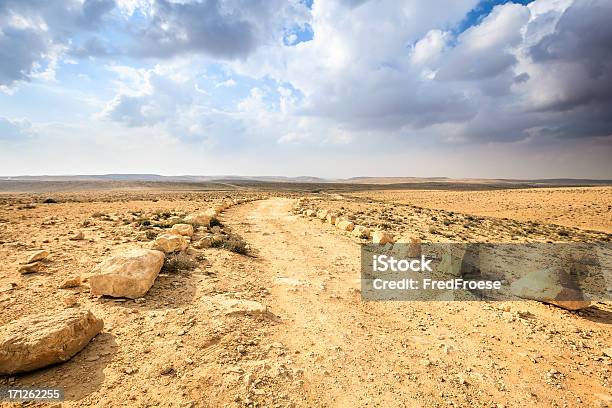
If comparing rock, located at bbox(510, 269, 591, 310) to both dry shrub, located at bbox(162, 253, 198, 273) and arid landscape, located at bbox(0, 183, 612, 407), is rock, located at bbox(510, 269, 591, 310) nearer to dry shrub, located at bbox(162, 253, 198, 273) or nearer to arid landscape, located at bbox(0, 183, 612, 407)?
arid landscape, located at bbox(0, 183, 612, 407)

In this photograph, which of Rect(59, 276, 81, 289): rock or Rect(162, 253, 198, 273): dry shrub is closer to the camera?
Rect(59, 276, 81, 289): rock

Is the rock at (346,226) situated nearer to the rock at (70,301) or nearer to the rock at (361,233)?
the rock at (361,233)

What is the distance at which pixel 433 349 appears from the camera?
480 cm

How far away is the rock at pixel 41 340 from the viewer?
11.9 ft

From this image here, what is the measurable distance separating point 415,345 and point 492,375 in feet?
3.52

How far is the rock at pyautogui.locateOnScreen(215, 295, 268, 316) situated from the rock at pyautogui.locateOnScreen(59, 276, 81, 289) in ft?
9.52

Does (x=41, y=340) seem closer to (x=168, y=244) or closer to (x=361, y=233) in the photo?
(x=168, y=244)

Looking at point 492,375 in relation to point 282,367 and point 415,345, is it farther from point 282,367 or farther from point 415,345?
point 282,367

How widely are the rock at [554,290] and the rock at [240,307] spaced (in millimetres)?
5793

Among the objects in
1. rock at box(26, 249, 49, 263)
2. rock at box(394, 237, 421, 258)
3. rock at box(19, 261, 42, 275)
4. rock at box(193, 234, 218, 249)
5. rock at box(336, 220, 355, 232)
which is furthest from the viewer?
rock at box(336, 220, 355, 232)

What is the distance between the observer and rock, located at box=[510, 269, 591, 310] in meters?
6.32

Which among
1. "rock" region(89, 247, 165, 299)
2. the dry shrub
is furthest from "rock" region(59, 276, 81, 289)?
the dry shrub

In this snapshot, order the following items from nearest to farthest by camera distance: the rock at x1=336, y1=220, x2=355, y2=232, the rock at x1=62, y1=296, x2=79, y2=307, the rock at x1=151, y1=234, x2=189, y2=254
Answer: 1. the rock at x1=62, y1=296, x2=79, y2=307
2. the rock at x1=151, y1=234, x2=189, y2=254
3. the rock at x1=336, y1=220, x2=355, y2=232

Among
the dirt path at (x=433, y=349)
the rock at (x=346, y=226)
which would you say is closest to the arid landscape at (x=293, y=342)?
the dirt path at (x=433, y=349)
